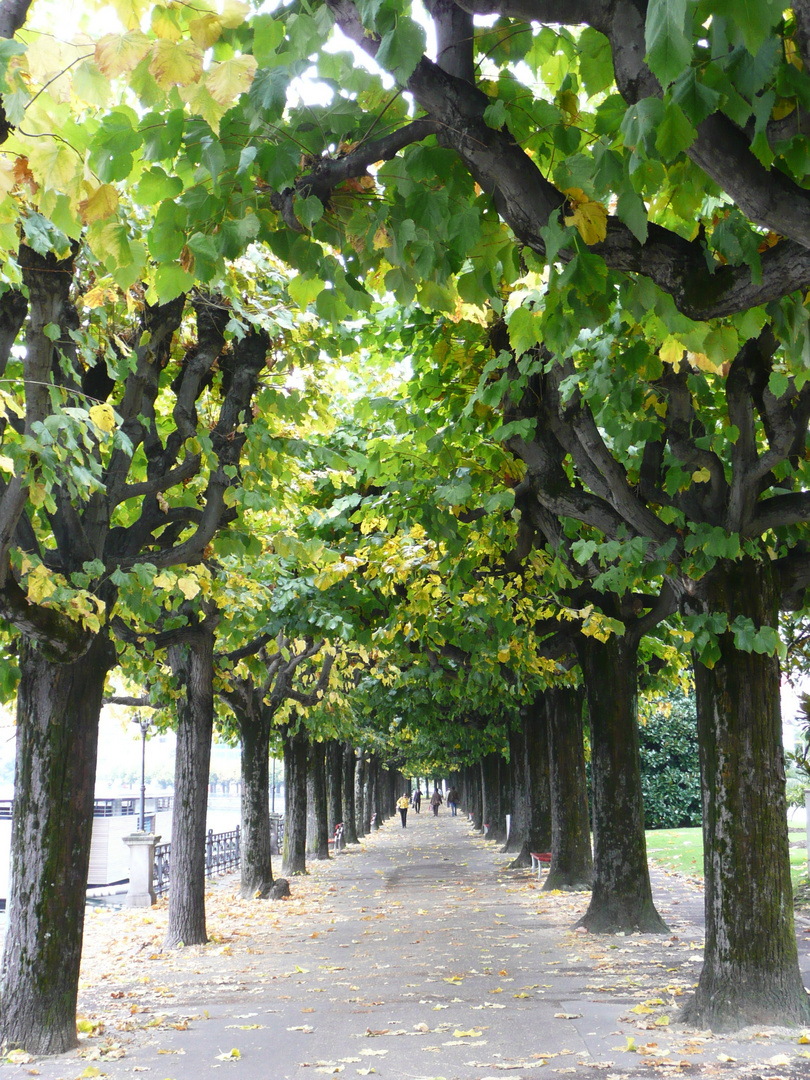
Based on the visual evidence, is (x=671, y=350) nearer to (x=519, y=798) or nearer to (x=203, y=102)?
(x=203, y=102)

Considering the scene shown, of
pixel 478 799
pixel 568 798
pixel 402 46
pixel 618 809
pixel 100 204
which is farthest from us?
pixel 478 799

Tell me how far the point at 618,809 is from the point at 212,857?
55.0 ft

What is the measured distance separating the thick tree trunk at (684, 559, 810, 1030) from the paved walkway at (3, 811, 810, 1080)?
29cm

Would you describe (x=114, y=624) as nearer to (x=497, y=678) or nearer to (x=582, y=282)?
(x=582, y=282)

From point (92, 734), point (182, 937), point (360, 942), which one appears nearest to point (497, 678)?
point (360, 942)

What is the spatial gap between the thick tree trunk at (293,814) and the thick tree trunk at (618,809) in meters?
12.7

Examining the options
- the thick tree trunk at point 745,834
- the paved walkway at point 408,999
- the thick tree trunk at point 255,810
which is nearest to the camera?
the paved walkway at point 408,999

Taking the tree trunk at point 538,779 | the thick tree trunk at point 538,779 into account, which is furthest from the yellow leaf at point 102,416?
the thick tree trunk at point 538,779

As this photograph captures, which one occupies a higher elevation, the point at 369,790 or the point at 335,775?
the point at 335,775

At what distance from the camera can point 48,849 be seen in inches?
286

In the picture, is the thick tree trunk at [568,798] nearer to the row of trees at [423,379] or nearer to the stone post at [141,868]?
the row of trees at [423,379]

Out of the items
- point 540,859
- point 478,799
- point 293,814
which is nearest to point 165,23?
point 540,859

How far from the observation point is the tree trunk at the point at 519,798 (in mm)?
22094

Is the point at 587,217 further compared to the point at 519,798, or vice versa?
the point at 519,798
